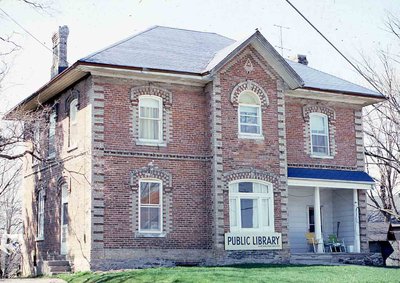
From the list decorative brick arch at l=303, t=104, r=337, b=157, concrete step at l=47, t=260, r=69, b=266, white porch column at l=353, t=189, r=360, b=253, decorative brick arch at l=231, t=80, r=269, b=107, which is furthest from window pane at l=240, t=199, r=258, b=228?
concrete step at l=47, t=260, r=69, b=266

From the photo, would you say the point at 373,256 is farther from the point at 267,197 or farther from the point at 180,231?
the point at 180,231

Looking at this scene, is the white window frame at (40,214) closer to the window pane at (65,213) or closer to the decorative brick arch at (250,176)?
the window pane at (65,213)

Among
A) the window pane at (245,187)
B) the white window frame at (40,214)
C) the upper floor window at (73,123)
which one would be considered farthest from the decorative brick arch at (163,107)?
the white window frame at (40,214)

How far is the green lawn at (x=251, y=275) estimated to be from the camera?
18594 millimetres

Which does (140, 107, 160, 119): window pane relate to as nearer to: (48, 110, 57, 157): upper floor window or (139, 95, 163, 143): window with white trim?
(139, 95, 163, 143): window with white trim

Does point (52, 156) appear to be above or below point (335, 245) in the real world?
above

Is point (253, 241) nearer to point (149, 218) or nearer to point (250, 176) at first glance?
point (250, 176)

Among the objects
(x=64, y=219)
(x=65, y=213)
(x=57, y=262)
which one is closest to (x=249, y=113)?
(x=65, y=213)

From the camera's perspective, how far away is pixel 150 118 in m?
24.9

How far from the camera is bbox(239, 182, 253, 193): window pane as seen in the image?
25.4 m

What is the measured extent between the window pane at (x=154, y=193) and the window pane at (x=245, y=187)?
3.08 metres

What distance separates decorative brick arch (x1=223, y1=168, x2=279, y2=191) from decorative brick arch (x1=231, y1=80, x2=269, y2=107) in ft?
8.11

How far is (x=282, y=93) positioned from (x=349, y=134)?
4.38 m

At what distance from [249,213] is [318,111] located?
583 cm
